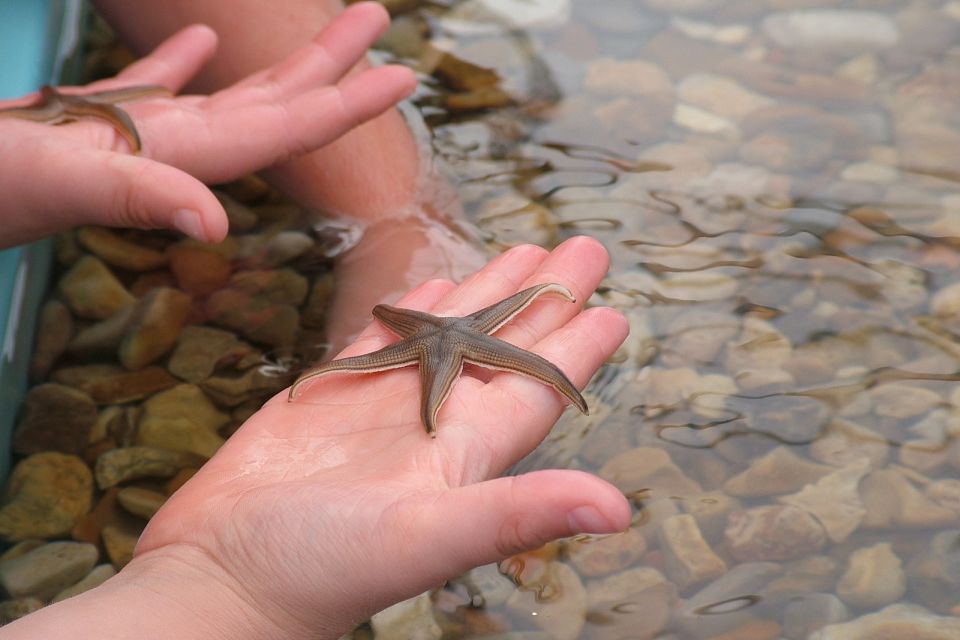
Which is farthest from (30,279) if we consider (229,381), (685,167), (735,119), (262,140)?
(735,119)

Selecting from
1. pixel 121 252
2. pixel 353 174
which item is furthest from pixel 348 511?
pixel 121 252

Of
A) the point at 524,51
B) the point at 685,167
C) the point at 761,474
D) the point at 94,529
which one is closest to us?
the point at 761,474

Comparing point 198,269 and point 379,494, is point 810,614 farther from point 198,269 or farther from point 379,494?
point 198,269

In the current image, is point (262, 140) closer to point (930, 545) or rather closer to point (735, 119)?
point (735, 119)

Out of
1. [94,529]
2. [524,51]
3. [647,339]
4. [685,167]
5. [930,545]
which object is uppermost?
[524,51]

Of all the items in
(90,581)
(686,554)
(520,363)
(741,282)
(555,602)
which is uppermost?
(520,363)

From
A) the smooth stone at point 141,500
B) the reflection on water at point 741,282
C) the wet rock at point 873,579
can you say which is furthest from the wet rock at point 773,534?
the smooth stone at point 141,500
